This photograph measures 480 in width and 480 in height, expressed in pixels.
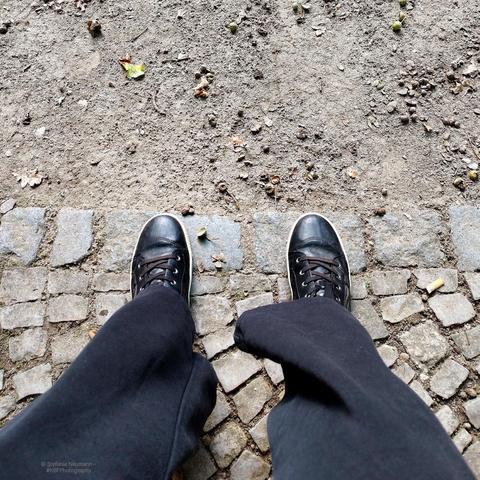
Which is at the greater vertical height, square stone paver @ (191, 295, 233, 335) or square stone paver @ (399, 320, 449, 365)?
square stone paver @ (191, 295, 233, 335)

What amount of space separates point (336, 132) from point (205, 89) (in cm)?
75

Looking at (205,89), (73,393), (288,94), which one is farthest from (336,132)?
(73,393)

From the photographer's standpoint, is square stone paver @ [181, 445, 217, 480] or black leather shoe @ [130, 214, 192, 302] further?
black leather shoe @ [130, 214, 192, 302]

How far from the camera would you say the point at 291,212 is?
2.58 metres

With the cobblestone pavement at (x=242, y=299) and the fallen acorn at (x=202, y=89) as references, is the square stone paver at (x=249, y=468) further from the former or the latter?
the fallen acorn at (x=202, y=89)

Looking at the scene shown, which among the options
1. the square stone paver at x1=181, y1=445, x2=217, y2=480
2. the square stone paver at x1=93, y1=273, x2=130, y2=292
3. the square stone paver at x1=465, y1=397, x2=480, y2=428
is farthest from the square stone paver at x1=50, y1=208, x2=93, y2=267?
the square stone paver at x1=465, y1=397, x2=480, y2=428

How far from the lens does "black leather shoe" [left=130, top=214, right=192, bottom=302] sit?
240cm

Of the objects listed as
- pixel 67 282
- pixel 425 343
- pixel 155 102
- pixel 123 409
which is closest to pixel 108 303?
pixel 67 282

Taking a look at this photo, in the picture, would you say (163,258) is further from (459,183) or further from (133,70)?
(459,183)

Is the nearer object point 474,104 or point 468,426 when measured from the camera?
point 468,426

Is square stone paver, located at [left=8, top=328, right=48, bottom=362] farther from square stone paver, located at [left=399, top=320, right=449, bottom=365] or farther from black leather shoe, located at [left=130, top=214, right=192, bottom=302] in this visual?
square stone paver, located at [left=399, top=320, right=449, bottom=365]

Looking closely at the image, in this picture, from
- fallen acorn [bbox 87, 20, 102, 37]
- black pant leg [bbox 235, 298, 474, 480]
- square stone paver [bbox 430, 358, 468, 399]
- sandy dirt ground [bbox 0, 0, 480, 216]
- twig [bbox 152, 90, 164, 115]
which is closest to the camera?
black pant leg [bbox 235, 298, 474, 480]

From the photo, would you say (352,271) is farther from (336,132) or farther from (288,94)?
(288,94)

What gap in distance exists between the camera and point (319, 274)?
244 cm
